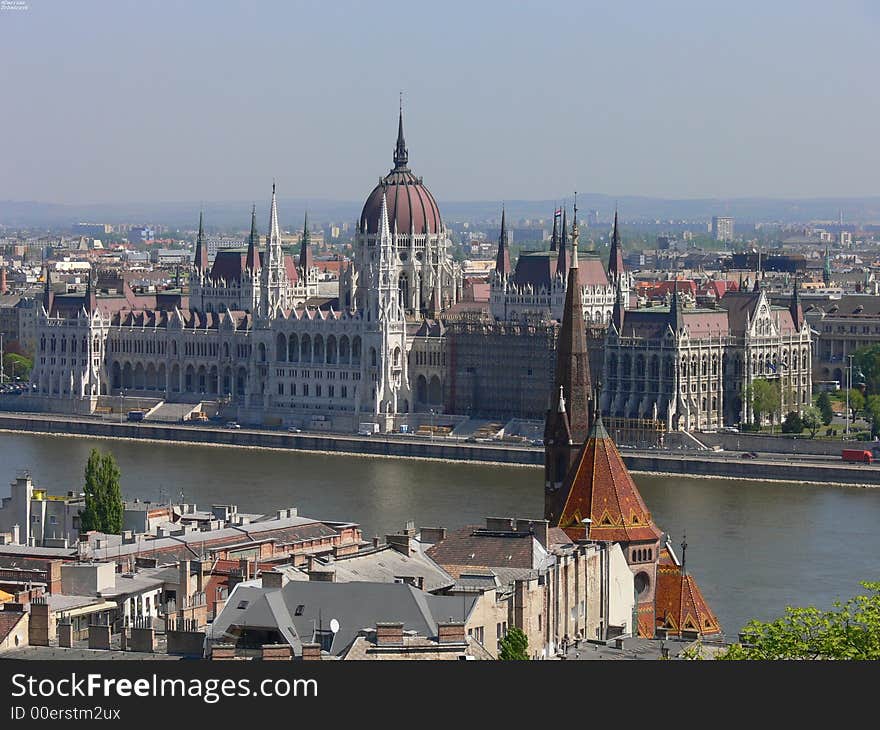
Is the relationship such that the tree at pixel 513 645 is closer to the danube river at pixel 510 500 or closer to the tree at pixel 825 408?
the danube river at pixel 510 500

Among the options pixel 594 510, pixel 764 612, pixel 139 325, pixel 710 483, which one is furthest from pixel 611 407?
pixel 594 510

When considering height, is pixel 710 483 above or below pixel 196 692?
below

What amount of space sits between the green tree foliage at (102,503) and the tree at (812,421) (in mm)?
30652

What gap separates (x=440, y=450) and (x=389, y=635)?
45.7 metres

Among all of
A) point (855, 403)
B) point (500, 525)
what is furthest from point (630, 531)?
Result: point (855, 403)

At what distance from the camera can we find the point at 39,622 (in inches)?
891

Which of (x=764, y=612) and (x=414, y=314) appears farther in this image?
(x=414, y=314)

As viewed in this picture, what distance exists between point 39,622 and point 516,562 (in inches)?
213

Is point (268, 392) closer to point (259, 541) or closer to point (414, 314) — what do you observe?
point (414, 314)

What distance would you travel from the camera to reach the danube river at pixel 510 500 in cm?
3922

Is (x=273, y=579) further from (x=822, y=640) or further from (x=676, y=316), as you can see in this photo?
(x=676, y=316)

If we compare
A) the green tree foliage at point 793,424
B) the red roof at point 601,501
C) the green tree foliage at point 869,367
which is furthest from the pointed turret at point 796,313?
the red roof at point 601,501

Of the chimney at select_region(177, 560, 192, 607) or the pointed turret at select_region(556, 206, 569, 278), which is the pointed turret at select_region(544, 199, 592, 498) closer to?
the chimney at select_region(177, 560, 192, 607)

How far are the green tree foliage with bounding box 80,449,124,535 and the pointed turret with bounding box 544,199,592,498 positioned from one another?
5.76 m
